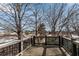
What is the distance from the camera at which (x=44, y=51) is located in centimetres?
295

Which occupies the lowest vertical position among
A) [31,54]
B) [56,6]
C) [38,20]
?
[31,54]

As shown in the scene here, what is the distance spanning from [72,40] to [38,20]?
2.51ft

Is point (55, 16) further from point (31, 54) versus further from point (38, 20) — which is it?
point (31, 54)

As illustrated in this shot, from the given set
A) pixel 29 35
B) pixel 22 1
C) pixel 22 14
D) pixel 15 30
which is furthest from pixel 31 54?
pixel 22 1

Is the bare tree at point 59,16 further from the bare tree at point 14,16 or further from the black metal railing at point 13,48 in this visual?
the black metal railing at point 13,48

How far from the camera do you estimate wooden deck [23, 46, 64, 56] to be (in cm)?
290

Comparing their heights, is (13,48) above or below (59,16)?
below

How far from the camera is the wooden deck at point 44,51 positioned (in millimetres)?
2904

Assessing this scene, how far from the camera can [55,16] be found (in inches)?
113

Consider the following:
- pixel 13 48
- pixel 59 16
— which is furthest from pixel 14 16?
pixel 59 16

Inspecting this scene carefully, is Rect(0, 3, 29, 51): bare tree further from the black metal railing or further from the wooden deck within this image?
the wooden deck

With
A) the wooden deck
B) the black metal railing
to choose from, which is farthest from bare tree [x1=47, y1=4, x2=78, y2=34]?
the black metal railing

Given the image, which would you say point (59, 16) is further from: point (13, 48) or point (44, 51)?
point (13, 48)

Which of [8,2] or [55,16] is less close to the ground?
[8,2]
